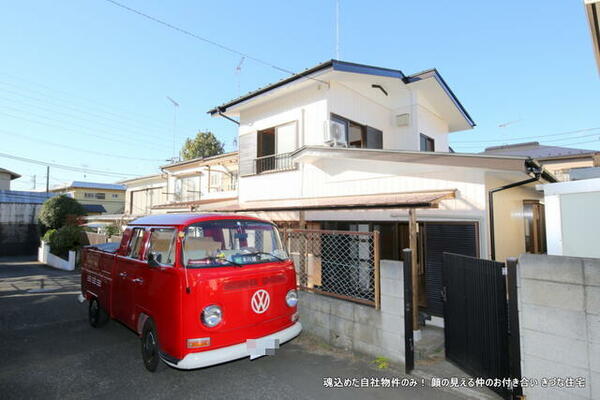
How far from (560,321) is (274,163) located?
322 inches

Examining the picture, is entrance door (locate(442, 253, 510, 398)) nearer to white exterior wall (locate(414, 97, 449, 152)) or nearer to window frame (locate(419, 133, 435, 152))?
white exterior wall (locate(414, 97, 449, 152))

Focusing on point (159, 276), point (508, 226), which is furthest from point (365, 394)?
point (508, 226)

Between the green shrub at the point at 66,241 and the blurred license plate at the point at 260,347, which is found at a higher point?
the green shrub at the point at 66,241

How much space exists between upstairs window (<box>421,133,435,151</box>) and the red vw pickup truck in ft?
27.0

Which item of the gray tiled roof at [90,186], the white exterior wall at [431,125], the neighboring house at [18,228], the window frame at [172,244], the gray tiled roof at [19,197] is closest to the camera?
the window frame at [172,244]

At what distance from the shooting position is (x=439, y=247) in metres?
6.06

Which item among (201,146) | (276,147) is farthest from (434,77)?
(201,146)

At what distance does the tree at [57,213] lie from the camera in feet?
60.8

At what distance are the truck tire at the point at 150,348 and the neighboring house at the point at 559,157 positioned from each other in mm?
6261

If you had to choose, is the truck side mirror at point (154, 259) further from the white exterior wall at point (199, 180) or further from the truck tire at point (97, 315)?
the white exterior wall at point (199, 180)

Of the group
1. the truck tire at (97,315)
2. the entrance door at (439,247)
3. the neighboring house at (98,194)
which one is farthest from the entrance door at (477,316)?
the neighboring house at (98,194)

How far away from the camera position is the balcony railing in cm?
927

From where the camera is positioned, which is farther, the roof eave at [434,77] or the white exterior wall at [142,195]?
the white exterior wall at [142,195]

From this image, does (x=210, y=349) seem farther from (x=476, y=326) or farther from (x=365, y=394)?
(x=476, y=326)
